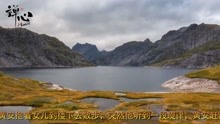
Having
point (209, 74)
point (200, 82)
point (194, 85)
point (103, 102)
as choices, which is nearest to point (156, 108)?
point (103, 102)

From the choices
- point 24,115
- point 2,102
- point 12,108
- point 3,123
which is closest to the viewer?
point 3,123

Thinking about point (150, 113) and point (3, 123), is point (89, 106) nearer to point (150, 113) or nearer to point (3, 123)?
point (150, 113)

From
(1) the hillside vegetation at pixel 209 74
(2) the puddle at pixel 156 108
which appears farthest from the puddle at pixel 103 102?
(1) the hillside vegetation at pixel 209 74

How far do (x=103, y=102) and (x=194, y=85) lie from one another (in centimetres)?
9584

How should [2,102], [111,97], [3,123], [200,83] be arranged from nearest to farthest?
[3,123] → [2,102] → [111,97] → [200,83]

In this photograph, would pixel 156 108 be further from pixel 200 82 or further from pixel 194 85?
pixel 200 82

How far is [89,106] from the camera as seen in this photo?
7469 centimetres

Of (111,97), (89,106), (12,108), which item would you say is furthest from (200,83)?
(12,108)

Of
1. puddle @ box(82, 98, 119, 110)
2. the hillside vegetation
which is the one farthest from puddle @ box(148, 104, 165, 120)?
the hillside vegetation

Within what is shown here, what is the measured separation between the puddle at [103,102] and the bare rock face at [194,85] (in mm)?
80992

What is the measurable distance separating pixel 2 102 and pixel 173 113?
40.2 m

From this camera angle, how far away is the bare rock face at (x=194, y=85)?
6181 inches

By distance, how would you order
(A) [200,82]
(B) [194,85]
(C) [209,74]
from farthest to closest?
(C) [209,74] → (A) [200,82] → (B) [194,85]

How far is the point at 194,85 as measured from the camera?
550 feet
